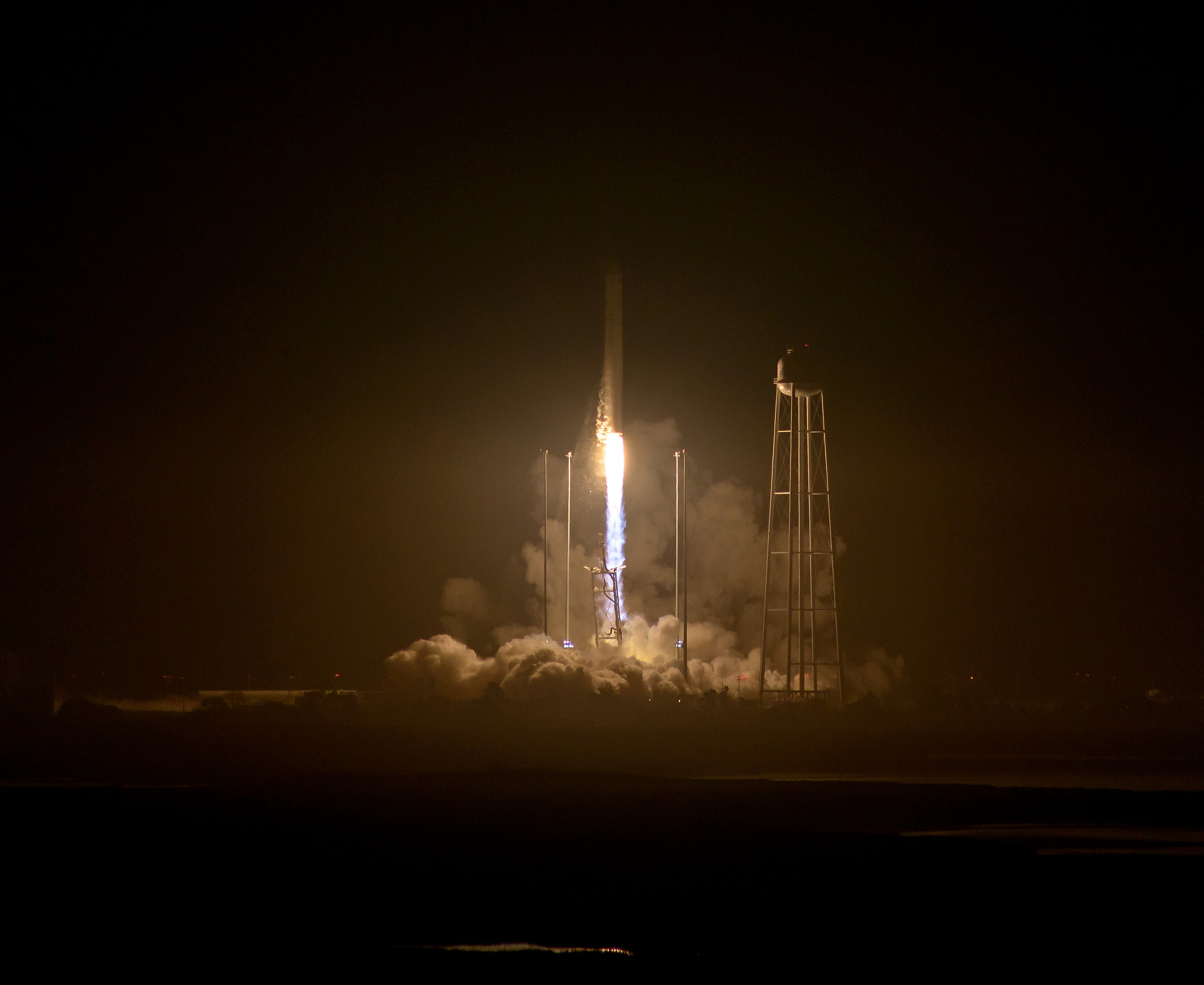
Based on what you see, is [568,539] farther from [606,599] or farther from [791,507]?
[791,507]

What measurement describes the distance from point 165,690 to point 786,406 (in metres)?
42.1

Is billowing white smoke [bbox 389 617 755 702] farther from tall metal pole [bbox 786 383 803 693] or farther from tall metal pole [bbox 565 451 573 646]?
tall metal pole [bbox 786 383 803 693]

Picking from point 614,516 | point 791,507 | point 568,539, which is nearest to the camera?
point 791,507

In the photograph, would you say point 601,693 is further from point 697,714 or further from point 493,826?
point 493,826

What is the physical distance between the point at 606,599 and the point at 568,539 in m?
4.79

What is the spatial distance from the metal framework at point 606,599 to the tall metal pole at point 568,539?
3.63ft

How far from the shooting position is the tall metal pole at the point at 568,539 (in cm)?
6269

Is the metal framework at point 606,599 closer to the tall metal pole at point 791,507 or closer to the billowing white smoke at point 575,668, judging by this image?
the billowing white smoke at point 575,668

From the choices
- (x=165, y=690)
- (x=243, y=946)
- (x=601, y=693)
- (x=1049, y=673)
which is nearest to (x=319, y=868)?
(x=243, y=946)

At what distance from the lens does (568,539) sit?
2485 inches

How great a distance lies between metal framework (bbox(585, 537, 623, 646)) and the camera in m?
64.4

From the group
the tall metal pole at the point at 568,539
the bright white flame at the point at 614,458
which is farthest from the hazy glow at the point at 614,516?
the tall metal pole at the point at 568,539

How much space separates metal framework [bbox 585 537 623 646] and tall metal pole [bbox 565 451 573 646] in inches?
43.5

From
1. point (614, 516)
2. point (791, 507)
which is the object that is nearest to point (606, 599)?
point (614, 516)
